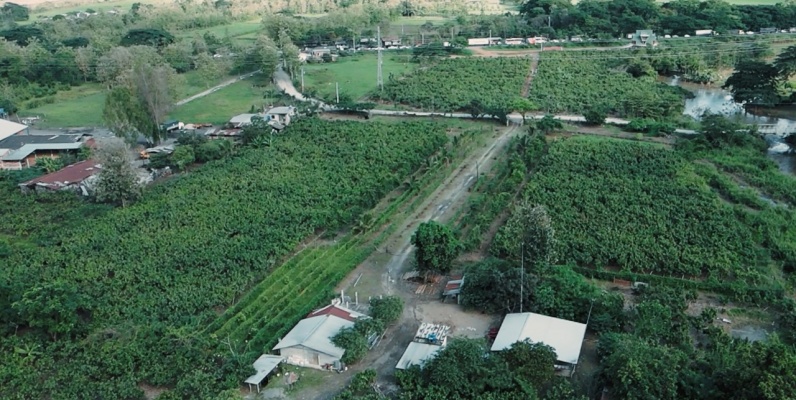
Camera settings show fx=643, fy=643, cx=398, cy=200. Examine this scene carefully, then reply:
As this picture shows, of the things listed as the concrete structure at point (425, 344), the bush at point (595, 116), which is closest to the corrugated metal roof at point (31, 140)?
the concrete structure at point (425, 344)

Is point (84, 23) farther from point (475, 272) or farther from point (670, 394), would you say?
point (670, 394)

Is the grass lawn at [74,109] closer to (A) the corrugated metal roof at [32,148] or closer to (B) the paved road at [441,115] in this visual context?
(A) the corrugated metal roof at [32,148]

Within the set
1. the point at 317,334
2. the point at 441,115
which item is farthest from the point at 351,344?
the point at 441,115

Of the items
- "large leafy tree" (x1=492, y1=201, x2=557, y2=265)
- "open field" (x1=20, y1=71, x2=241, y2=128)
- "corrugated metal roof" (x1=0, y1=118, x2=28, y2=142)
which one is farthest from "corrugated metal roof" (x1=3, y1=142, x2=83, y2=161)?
"large leafy tree" (x1=492, y1=201, x2=557, y2=265)

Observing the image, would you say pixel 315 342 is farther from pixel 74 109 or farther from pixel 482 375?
pixel 74 109

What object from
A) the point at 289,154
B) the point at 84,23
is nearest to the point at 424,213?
the point at 289,154

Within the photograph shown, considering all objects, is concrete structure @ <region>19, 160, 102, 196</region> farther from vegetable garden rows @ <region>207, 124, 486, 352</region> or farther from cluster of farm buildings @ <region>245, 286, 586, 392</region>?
cluster of farm buildings @ <region>245, 286, 586, 392</region>

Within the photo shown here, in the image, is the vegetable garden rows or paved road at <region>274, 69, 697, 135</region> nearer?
the vegetable garden rows
